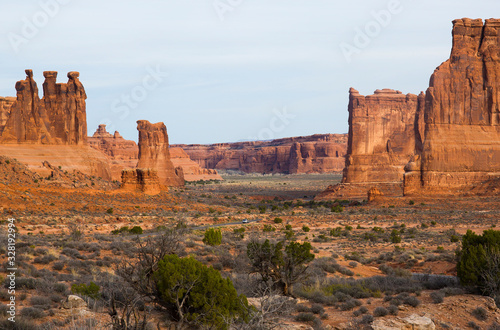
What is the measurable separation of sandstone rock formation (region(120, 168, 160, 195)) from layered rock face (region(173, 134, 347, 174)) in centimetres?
10578

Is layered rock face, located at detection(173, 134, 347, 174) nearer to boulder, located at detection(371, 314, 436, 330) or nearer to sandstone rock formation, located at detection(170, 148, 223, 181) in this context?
sandstone rock formation, located at detection(170, 148, 223, 181)

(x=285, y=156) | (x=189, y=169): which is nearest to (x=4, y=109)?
(x=189, y=169)

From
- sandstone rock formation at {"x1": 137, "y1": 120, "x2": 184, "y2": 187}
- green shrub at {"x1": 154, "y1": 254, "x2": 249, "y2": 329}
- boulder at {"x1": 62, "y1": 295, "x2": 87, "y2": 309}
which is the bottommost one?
boulder at {"x1": 62, "y1": 295, "x2": 87, "y2": 309}

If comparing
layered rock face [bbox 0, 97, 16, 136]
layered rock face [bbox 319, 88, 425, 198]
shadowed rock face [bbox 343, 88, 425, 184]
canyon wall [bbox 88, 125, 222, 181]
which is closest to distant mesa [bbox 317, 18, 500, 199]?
layered rock face [bbox 319, 88, 425, 198]

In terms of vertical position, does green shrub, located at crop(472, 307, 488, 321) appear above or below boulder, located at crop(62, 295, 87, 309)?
below

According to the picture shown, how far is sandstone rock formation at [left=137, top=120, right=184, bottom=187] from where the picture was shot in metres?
79.8

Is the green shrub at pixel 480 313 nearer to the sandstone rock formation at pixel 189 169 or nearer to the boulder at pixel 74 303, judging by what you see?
the boulder at pixel 74 303

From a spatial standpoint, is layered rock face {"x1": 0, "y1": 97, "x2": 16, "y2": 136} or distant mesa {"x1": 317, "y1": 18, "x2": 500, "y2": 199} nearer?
distant mesa {"x1": 317, "y1": 18, "x2": 500, "y2": 199}

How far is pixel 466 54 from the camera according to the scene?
53.8m

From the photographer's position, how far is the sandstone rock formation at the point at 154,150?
79.8m

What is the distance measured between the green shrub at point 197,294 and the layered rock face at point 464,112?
144ft

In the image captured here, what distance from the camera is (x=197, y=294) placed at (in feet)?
34.6

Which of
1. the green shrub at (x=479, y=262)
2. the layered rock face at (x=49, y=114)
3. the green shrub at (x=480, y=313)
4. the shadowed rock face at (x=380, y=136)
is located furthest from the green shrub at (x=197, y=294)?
the shadowed rock face at (x=380, y=136)

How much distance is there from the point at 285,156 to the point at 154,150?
303ft
